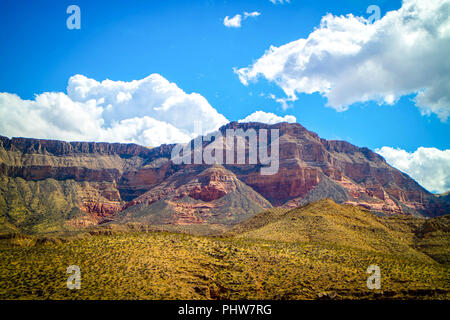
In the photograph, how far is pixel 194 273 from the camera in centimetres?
3061

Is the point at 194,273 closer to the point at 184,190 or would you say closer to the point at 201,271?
the point at 201,271

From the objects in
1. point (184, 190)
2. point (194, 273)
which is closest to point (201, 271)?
point (194, 273)

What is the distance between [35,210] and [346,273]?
456 feet

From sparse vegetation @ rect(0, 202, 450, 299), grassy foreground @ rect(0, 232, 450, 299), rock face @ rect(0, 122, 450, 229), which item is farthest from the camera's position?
rock face @ rect(0, 122, 450, 229)

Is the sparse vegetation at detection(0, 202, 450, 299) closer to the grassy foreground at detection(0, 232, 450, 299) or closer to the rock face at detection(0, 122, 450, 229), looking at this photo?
the grassy foreground at detection(0, 232, 450, 299)

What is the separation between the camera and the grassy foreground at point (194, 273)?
84.5 ft

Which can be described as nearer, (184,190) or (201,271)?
(201,271)

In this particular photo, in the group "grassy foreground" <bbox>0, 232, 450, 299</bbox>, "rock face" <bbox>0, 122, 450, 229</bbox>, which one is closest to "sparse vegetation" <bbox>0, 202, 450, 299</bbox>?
"grassy foreground" <bbox>0, 232, 450, 299</bbox>

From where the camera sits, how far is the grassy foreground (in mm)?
25766

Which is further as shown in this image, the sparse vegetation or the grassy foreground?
the sparse vegetation

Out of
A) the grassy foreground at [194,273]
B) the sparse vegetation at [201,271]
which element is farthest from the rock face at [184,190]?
the grassy foreground at [194,273]

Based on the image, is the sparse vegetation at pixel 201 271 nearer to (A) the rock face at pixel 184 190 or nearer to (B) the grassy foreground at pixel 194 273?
(B) the grassy foreground at pixel 194 273

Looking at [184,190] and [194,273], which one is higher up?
[184,190]
